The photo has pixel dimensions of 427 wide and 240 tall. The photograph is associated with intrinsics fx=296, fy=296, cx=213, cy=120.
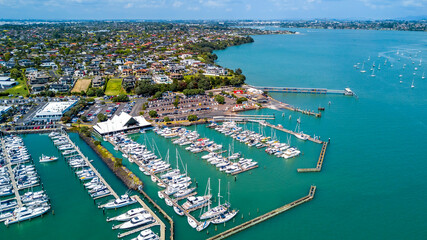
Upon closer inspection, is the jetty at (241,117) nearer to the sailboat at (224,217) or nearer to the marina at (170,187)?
the marina at (170,187)

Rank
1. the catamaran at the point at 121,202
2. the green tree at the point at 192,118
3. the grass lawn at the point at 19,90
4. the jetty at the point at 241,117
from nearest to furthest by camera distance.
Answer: the catamaran at the point at 121,202
the green tree at the point at 192,118
the jetty at the point at 241,117
the grass lawn at the point at 19,90

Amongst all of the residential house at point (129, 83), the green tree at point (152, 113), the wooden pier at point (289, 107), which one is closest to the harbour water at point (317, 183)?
the wooden pier at point (289, 107)

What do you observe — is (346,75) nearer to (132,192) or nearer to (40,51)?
(132,192)

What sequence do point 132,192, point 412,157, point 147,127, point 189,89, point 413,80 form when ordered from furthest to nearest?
point 413,80, point 189,89, point 147,127, point 412,157, point 132,192

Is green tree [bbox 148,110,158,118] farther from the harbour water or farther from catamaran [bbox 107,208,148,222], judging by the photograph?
catamaran [bbox 107,208,148,222]

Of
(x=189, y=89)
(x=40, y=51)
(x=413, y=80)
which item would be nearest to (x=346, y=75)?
(x=413, y=80)

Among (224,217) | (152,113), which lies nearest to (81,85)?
(152,113)
